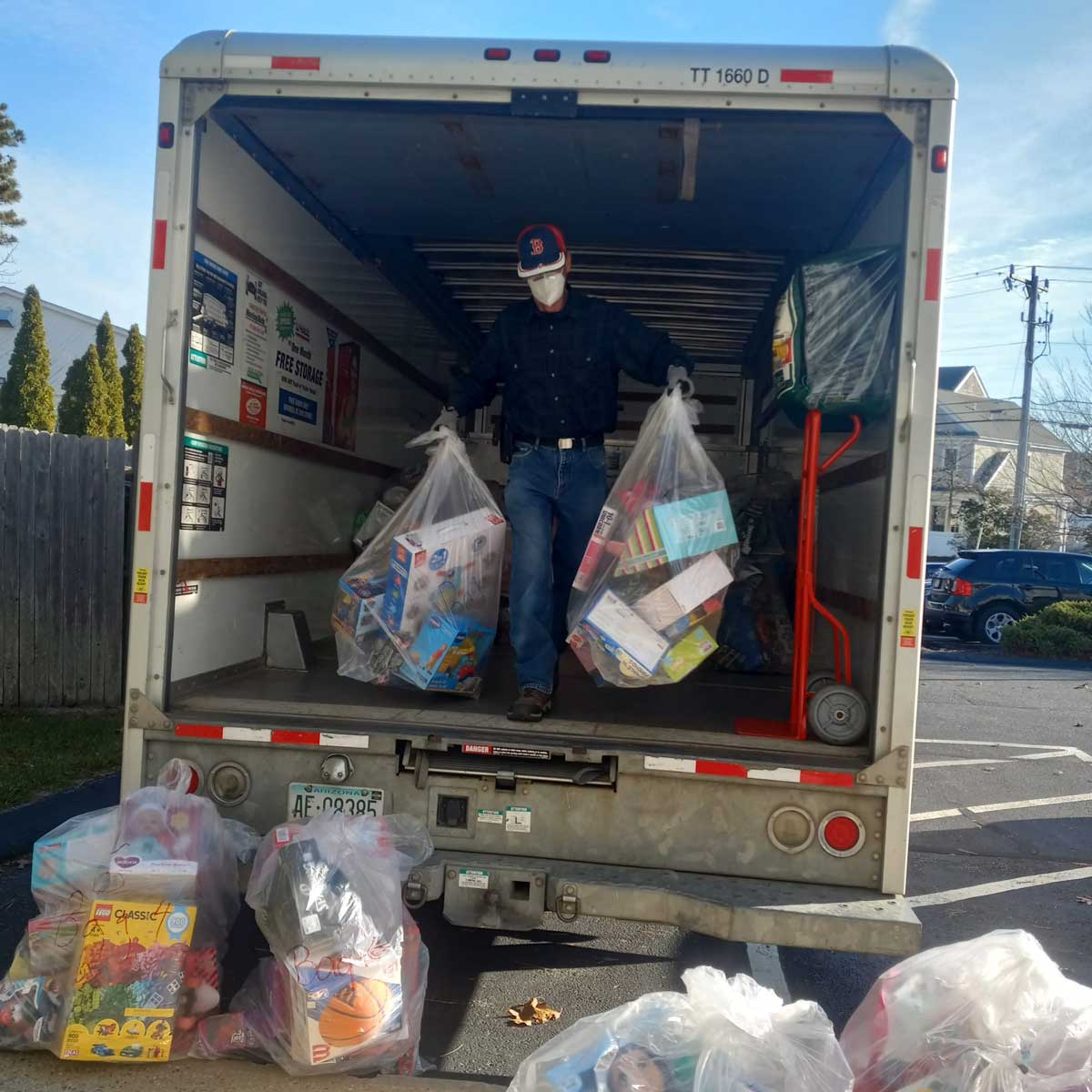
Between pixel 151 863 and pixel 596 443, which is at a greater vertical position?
pixel 596 443


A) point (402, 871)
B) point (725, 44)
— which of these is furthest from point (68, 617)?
point (725, 44)

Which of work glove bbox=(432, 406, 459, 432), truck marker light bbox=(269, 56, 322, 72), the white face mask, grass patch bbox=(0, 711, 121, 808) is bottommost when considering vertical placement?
grass patch bbox=(0, 711, 121, 808)

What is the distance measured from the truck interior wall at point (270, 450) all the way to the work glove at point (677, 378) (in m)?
1.54

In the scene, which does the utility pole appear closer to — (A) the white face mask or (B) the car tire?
(B) the car tire

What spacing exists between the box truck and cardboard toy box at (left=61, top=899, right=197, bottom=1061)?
1.86ft

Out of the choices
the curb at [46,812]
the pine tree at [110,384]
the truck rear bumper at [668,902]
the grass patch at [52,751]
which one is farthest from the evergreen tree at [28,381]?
the truck rear bumper at [668,902]

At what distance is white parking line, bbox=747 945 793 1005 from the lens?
3700mm

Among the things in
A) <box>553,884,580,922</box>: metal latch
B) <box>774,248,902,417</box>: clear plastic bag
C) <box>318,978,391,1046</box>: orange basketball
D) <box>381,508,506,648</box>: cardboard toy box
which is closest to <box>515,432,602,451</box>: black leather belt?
<box>381,508,506,648</box>: cardboard toy box

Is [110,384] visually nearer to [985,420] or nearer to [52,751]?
[52,751]

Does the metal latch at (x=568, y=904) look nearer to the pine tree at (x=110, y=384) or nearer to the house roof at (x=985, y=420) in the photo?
the pine tree at (x=110, y=384)

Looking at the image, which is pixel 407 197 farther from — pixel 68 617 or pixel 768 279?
pixel 68 617

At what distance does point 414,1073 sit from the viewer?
2812 mm

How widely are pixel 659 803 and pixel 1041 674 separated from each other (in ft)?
37.5

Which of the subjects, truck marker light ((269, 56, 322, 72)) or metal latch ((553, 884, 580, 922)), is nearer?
metal latch ((553, 884, 580, 922))
